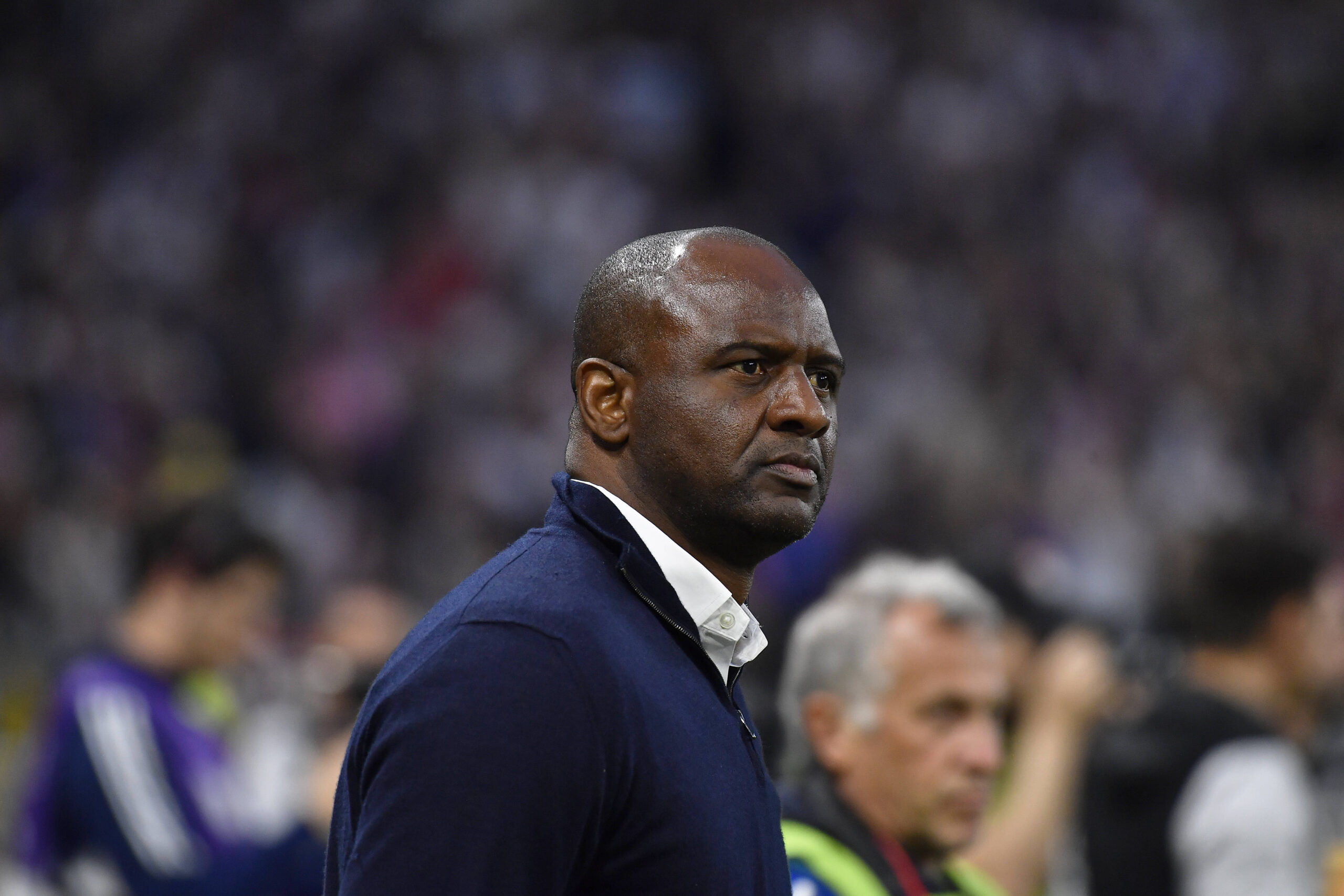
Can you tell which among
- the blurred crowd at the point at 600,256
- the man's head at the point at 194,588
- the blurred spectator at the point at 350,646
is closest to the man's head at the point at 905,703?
the blurred spectator at the point at 350,646

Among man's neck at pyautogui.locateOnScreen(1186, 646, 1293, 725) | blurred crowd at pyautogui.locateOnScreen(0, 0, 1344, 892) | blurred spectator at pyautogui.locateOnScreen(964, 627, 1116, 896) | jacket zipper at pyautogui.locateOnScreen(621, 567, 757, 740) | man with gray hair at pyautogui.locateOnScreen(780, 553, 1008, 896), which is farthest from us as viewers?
blurred crowd at pyautogui.locateOnScreen(0, 0, 1344, 892)

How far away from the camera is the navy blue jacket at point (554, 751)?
155 cm

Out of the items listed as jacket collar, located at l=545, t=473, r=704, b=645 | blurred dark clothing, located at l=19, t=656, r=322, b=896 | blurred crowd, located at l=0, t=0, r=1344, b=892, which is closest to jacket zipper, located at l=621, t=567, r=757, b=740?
jacket collar, located at l=545, t=473, r=704, b=645

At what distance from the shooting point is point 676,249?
1902 millimetres

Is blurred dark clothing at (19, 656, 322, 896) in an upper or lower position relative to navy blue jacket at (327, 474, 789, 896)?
lower

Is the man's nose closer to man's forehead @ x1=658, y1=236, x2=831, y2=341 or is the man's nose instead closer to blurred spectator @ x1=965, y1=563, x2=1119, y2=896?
man's forehead @ x1=658, y1=236, x2=831, y2=341

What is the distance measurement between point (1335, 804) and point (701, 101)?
37.1ft

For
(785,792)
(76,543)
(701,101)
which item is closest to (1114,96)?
(701,101)

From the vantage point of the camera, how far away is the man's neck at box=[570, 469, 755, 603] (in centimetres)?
187

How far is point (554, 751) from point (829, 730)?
1465 mm

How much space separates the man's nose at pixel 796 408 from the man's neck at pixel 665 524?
0.16 metres

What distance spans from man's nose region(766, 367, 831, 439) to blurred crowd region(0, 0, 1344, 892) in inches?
239

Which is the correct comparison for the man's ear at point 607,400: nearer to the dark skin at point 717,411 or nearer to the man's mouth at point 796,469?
the dark skin at point 717,411

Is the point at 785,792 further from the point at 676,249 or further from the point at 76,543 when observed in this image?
the point at 76,543
